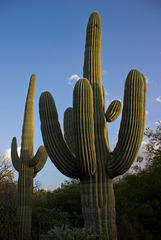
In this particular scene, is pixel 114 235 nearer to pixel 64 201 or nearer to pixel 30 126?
pixel 30 126

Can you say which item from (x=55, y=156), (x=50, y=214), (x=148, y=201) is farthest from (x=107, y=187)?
(x=50, y=214)

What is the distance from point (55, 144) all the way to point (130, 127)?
6.59 feet

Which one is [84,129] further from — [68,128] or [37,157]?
[37,157]

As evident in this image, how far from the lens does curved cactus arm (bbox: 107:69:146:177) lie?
5875 millimetres

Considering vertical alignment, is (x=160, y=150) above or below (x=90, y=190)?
above

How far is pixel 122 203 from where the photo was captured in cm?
1049

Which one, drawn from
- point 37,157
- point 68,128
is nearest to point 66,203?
point 37,157

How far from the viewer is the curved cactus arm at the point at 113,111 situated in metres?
7.09

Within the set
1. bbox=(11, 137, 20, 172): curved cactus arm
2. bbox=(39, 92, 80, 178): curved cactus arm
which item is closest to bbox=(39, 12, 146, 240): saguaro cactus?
bbox=(39, 92, 80, 178): curved cactus arm

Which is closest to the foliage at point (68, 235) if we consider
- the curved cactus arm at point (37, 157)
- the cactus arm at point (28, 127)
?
the curved cactus arm at point (37, 157)

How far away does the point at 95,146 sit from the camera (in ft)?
21.1

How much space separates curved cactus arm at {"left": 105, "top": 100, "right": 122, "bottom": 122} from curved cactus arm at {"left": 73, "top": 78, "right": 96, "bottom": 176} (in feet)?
4.13

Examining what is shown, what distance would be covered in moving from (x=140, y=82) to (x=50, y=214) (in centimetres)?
877

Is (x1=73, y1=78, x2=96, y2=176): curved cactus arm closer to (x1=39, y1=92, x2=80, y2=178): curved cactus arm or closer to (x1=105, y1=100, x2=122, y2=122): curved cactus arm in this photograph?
(x1=39, y1=92, x2=80, y2=178): curved cactus arm
